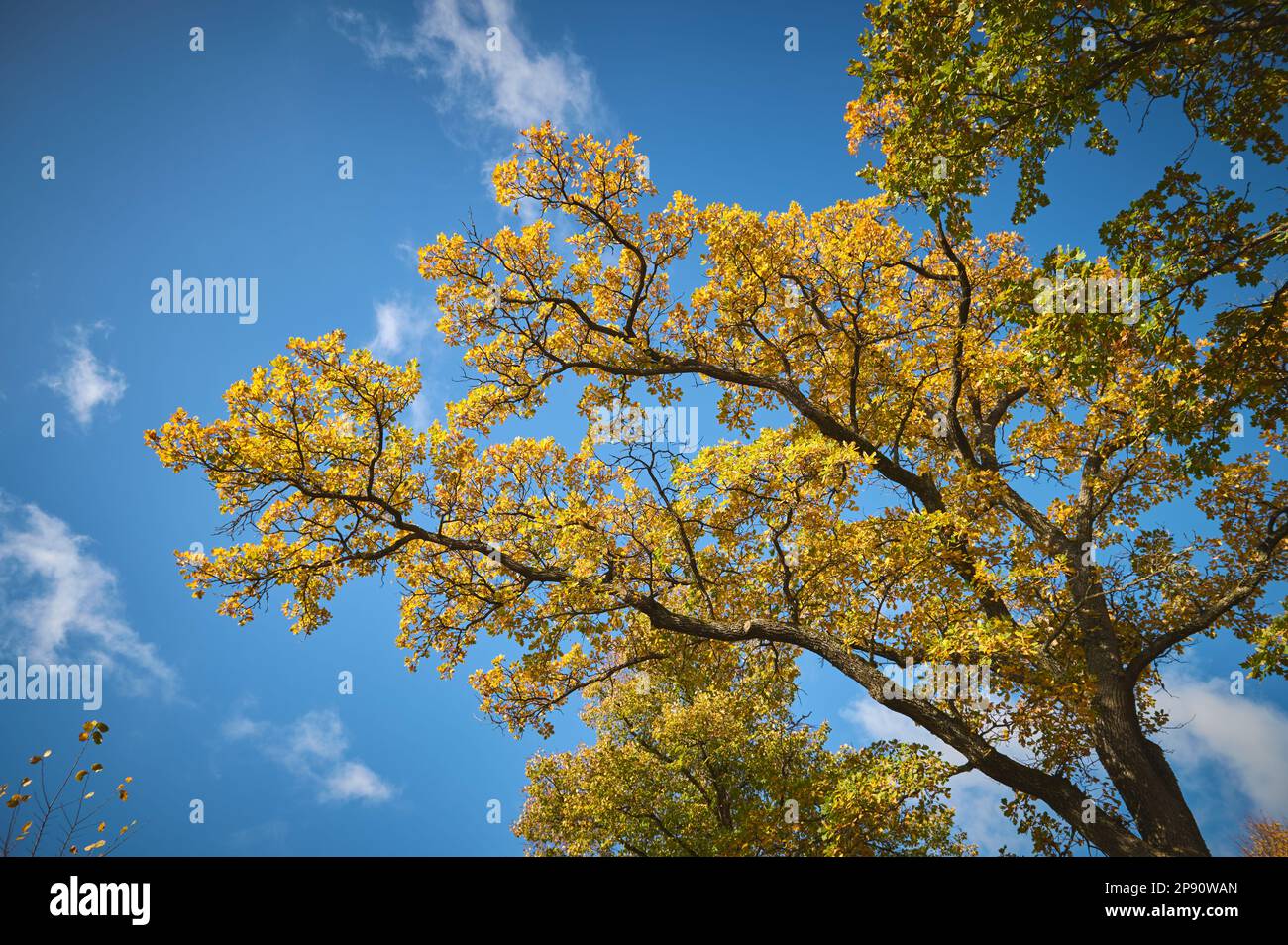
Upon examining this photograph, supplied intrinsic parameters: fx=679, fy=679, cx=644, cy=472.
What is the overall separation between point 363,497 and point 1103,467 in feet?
40.1

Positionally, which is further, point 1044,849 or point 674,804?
point 674,804

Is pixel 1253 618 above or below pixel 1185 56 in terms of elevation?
below

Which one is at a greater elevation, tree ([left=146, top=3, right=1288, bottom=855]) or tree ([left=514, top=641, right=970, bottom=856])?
tree ([left=146, top=3, right=1288, bottom=855])

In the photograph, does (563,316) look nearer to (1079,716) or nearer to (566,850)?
(1079,716)

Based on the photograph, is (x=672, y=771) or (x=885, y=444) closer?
(x=885, y=444)

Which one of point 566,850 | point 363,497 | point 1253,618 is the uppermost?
point 363,497

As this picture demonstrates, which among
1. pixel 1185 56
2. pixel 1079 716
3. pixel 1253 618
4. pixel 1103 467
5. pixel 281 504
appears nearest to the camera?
pixel 1185 56

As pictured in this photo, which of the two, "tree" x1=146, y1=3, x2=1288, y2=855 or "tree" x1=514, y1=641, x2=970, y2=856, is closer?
"tree" x1=146, y1=3, x2=1288, y2=855

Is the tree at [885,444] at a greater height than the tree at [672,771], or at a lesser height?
greater

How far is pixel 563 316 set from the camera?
11.1 meters

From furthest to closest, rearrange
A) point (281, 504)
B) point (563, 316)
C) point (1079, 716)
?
1. point (563, 316)
2. point (281, 504)
3. point (1079, 716)

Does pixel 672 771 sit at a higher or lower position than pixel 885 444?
lower

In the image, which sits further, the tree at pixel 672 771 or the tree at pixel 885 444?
the tree at pixel 672 771
